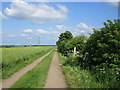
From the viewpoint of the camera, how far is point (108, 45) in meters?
6.59

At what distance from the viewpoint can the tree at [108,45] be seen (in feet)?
20.5

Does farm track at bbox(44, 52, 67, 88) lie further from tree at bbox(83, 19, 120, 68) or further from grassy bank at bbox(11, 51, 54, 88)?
tree at bbox(83, 19, 120, 68)

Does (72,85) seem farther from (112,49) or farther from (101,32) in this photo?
(101,32)

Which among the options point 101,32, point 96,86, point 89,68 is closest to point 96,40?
point 101,32

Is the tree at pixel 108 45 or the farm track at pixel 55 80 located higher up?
the tree at pixel 108 45

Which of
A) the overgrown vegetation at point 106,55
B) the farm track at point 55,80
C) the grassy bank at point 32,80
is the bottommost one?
the farm track at point 55,80

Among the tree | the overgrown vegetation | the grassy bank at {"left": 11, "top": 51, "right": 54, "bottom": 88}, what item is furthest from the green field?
the tree

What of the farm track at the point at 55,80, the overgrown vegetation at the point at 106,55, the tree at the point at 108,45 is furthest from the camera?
the tree at the point at 108,45

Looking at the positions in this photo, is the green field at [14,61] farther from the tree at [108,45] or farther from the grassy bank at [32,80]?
the tree at [108,45]

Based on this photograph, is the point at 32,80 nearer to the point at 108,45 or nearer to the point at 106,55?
the point at 106,55

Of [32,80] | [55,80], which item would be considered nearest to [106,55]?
[55,80]

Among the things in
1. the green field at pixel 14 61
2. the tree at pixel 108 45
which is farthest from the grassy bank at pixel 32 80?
the tree at pixel 108 45

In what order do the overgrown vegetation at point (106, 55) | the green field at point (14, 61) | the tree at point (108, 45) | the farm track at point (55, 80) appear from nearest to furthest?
the overgrown vegetation at point (106, 55), the farm track at point (55, 80), the tree at point (108, 45), the green field at point (14, 61)

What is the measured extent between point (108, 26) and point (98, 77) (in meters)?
2.66
